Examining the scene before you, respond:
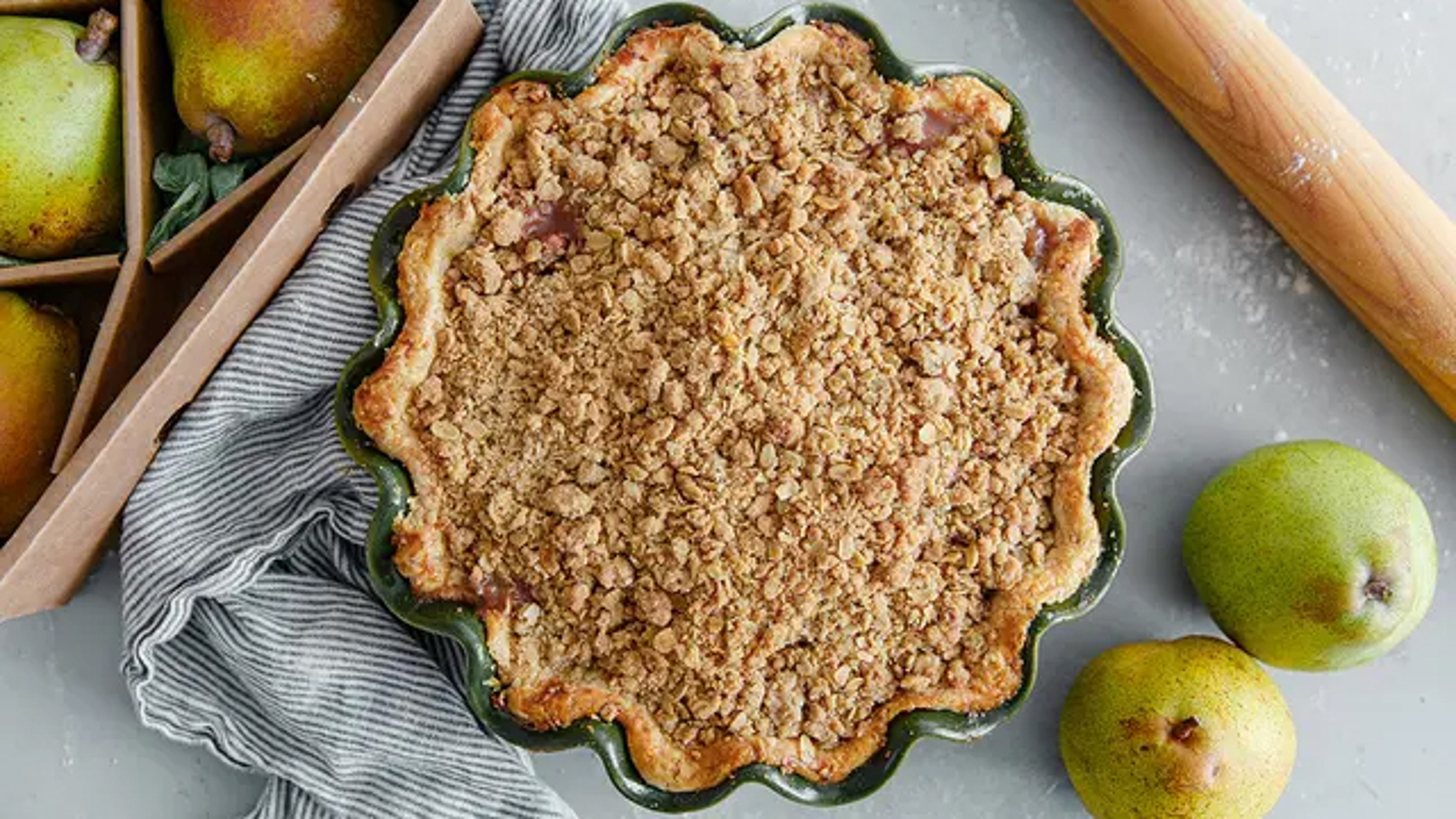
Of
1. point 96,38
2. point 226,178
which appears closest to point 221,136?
point 226,178

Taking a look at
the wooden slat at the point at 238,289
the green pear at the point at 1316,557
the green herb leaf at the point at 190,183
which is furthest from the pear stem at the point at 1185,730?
the green herb leaf at the point at 190,183

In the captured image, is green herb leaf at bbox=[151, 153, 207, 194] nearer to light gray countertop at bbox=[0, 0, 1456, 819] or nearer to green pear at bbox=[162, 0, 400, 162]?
green pear at bbox=[162, 0, 400, 162]

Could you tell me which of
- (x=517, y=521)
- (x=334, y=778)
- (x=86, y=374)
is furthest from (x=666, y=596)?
(x=86, y=374)

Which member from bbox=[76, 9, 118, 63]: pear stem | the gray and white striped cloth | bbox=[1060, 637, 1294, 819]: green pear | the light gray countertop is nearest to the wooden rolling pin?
the light gray countertop

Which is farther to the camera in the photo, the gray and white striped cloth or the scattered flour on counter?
the scattered flour on counter

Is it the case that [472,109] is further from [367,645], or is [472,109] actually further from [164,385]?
[367,645]

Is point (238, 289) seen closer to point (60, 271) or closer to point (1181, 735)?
point (60, 271)
